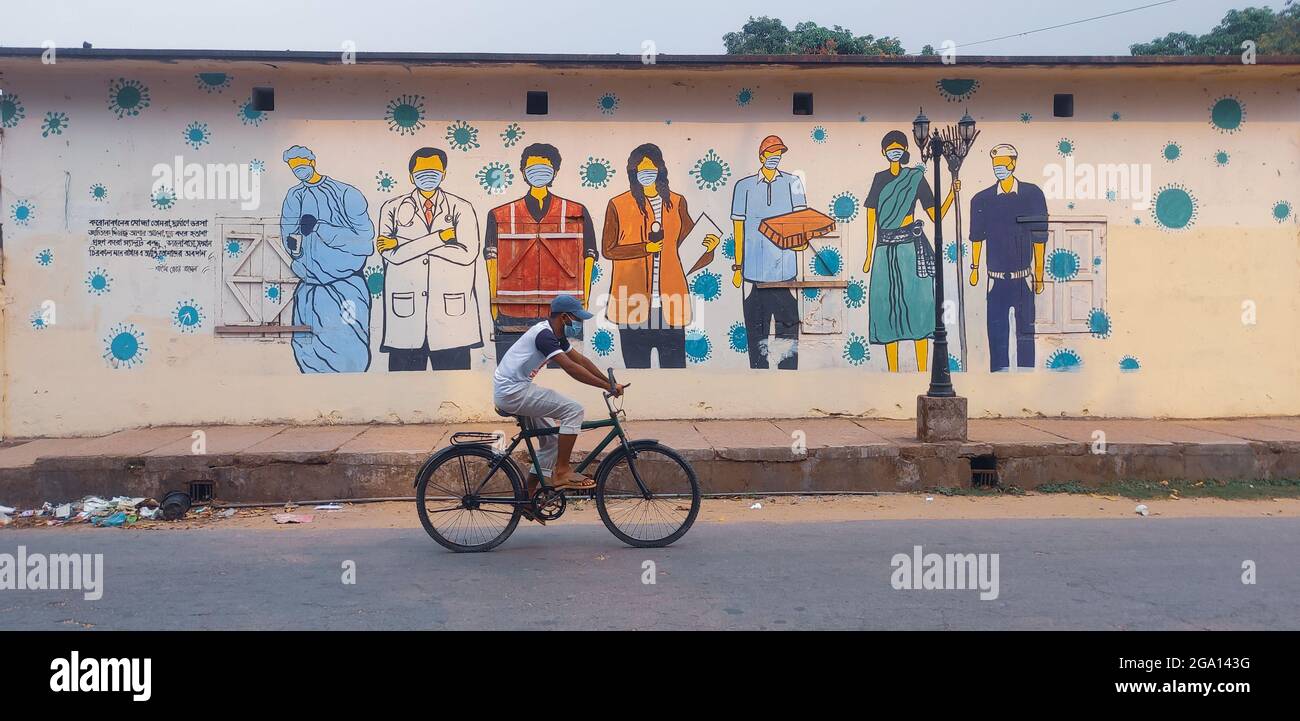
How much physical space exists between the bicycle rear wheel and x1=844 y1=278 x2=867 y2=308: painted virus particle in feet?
20.5

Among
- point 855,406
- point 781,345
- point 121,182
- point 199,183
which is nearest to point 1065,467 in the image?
point 855,406

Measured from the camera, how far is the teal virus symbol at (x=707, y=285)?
449 inches

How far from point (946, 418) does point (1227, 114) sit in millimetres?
6199

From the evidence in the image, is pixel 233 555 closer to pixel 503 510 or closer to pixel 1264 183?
pixel 503 510

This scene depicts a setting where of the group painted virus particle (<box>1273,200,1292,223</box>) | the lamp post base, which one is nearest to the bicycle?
the lamp post base

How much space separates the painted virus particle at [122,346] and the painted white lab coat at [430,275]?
2.98m

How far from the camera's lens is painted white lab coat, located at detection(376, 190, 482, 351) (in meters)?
11.2

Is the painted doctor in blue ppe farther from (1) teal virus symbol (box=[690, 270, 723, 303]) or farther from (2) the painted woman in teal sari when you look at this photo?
(2) the painted woman in teal sari

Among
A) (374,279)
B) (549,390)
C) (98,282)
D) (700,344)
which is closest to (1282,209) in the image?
(700,344)

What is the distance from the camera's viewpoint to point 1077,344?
11516mm

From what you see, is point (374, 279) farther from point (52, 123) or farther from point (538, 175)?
point (52, 123)
